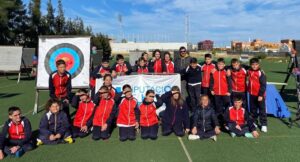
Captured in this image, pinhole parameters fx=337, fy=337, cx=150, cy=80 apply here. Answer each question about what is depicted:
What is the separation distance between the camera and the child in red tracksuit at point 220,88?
8.61 m

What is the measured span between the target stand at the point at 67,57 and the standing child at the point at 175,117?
3.17 m

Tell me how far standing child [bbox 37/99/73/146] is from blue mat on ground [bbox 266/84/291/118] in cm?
569

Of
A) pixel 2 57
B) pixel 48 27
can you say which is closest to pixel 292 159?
pixel 2 57

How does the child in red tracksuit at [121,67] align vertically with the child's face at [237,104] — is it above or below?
above

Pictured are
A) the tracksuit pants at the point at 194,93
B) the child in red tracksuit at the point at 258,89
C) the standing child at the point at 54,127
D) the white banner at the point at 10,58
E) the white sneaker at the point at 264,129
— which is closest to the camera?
the standing child at the point at 54,127

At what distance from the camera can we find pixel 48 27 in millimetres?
39094

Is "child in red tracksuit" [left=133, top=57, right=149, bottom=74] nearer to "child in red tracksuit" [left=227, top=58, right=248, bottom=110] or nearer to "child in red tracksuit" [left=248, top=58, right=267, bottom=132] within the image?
"child in red tracksuit" [left=227, top=58, right=248, bottom=110]

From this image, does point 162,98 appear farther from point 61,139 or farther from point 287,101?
point 287,101

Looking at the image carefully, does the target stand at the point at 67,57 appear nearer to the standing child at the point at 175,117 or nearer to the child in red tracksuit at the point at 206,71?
the standing child at the point at 175,117

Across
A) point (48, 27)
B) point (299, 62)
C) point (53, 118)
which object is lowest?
point (53, 118)

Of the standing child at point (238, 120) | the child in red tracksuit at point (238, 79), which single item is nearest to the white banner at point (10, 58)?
the child in red tracksuit at point (238, 79)

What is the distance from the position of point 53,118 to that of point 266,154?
4258mm

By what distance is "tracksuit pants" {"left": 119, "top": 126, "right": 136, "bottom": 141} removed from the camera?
23.7 feet

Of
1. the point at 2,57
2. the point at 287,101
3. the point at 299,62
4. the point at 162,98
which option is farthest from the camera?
the point at 2,57
